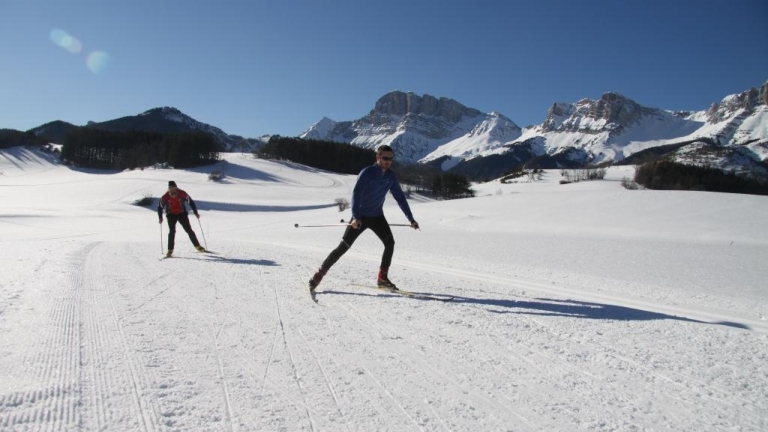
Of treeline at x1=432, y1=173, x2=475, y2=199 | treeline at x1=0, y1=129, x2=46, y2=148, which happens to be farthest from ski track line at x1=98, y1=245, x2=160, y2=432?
treeline at x1=0, y1=129, x2=46, y2=148

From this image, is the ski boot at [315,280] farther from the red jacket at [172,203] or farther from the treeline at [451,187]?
the treeline at [451,187]

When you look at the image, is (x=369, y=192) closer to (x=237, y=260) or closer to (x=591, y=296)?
(x=591, y=296)

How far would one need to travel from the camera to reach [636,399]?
2611 millimetres

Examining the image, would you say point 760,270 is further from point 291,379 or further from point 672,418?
point 291,379

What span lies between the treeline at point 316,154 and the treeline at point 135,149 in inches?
686

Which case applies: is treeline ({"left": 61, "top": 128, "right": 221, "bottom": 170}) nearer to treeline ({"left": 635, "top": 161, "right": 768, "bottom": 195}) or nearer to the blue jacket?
the blue jacket

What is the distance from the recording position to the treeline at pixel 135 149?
9250 centimetres

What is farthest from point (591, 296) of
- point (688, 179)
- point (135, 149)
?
point (135, 149)

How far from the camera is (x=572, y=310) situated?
483 cm

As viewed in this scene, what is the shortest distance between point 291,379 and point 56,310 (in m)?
2.93

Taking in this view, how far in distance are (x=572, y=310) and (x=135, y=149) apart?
389 feet

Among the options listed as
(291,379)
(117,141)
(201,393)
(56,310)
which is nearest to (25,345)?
(56,310)

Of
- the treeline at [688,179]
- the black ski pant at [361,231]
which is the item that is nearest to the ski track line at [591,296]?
the black ski pant at [361,231]

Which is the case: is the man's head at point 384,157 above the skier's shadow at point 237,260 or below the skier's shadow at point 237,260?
above
